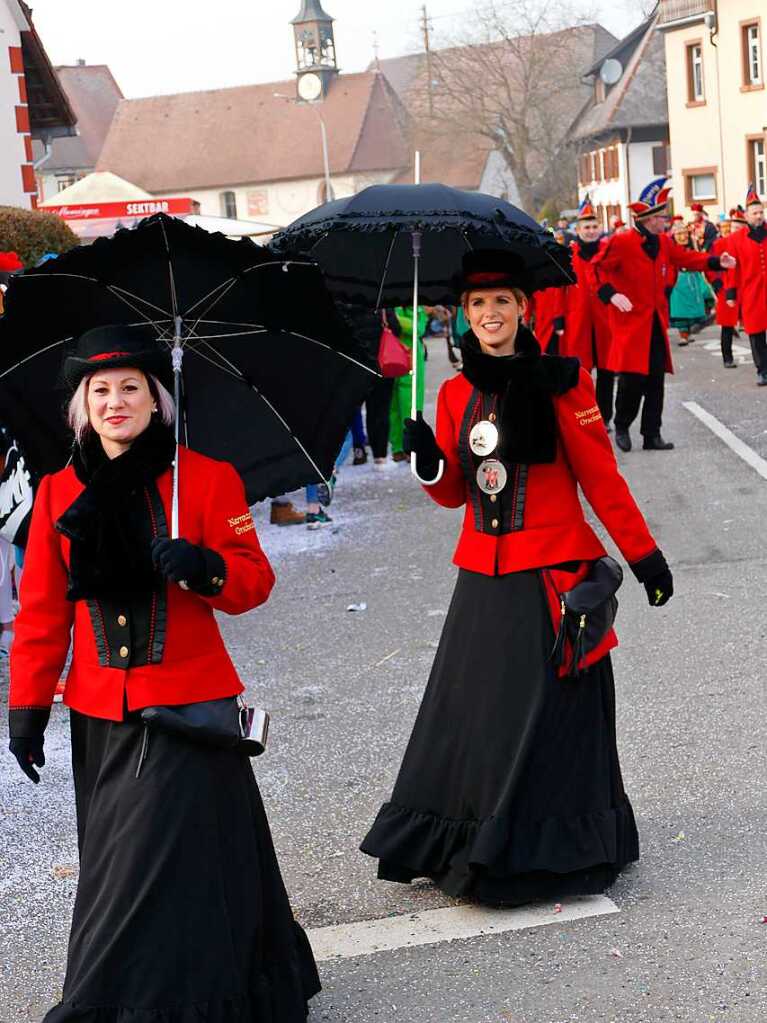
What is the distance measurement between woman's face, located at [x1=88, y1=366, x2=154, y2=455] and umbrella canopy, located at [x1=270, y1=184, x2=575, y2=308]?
150 cm

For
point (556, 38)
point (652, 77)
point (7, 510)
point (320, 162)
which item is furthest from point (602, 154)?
point (7, 510)

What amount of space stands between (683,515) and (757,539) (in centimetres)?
94

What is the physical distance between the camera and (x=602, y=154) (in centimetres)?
6738

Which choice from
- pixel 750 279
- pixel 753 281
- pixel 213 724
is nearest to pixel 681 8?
pixel 750 279

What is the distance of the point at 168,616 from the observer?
394 cm

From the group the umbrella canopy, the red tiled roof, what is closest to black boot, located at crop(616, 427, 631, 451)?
the umbrella canopy

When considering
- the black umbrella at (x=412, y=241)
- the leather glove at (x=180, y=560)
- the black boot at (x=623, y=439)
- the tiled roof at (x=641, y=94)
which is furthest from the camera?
the tiled roof at (x=641, y=94)

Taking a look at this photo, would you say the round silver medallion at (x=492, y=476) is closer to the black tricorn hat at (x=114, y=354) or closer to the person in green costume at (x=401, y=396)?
the black tricorn hat at (x=114, y=354)

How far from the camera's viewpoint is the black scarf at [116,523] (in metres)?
3.85

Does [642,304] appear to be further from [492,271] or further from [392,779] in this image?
[492,271]

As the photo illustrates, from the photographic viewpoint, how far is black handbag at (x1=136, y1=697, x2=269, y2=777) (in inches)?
151

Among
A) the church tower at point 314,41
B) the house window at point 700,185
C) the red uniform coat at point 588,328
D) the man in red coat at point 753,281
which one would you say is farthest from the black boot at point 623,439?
the church tower at point 314,41

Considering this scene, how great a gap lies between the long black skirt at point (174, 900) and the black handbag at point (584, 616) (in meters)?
1.27

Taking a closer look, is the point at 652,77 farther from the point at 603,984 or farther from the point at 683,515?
the point at 603,984
